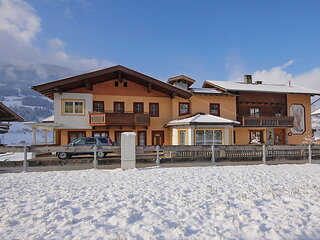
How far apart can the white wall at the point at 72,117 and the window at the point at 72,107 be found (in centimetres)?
34

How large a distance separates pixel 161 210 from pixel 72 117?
16.7m

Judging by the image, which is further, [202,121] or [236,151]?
[202,121]

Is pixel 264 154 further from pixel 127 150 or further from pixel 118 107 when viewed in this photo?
pixel 118 107

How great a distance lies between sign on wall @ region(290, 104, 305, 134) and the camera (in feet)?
82.7

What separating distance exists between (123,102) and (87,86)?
12.1 ft

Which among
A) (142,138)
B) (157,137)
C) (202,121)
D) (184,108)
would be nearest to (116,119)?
(142,138)

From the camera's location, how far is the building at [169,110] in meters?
19.1

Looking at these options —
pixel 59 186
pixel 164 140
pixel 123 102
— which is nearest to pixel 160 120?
pixel 164 140

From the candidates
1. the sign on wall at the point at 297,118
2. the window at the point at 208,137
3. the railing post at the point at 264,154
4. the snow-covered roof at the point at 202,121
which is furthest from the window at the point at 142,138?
the sign on wall at the point at 297,118

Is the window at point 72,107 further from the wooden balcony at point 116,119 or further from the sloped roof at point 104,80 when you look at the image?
the wooden balcony at point 116,119

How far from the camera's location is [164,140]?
70.3 feet

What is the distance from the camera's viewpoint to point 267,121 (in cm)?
2339

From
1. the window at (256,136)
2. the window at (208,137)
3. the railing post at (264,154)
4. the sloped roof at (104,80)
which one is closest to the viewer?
the railing post at (264,154)

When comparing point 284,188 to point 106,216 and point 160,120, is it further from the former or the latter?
point 160,120
